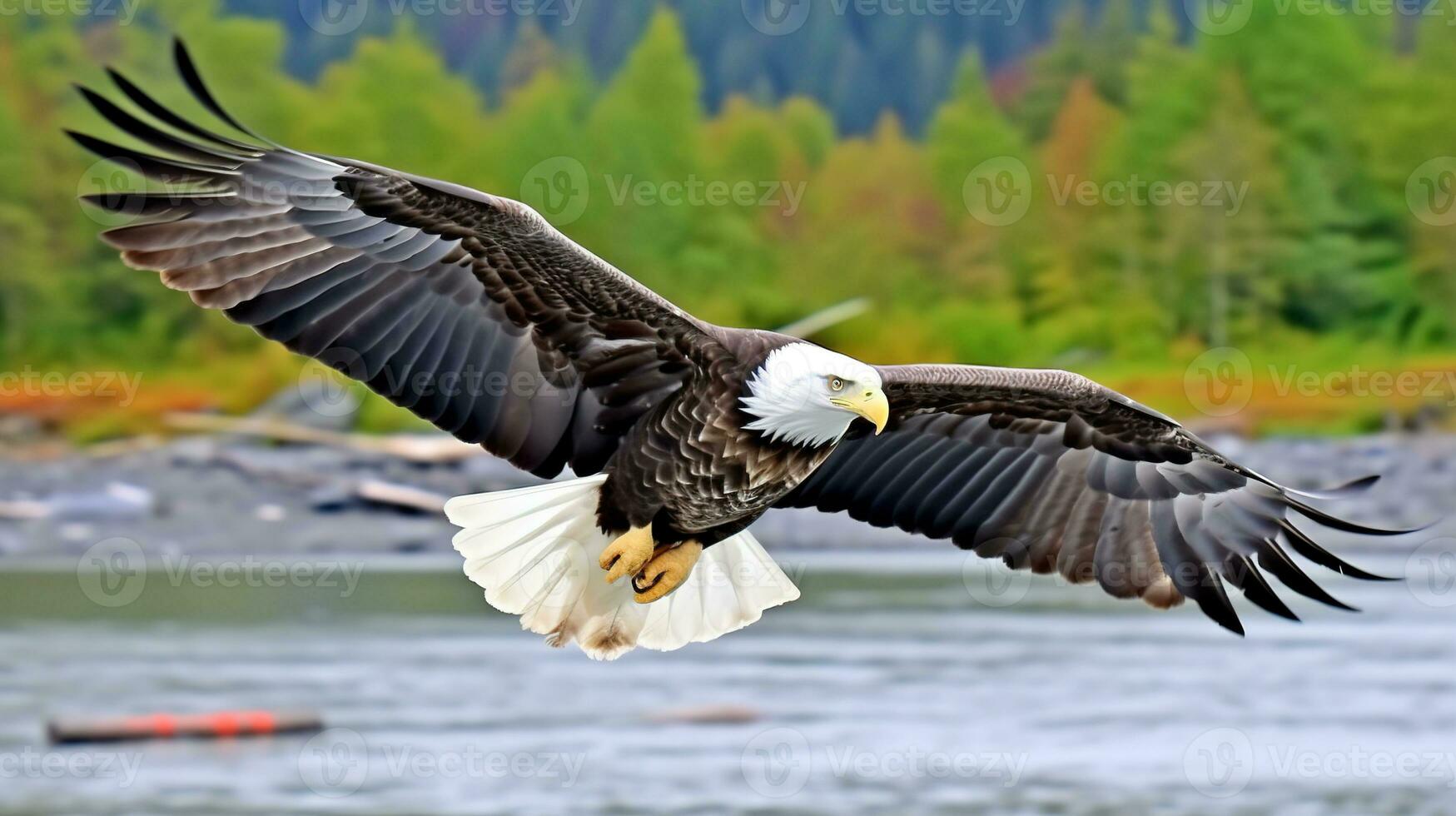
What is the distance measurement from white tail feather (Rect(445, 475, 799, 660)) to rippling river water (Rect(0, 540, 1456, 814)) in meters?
6.12

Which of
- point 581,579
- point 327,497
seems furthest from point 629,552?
point 327,497

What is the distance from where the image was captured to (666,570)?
23.4 feet

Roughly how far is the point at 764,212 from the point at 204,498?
18841 mm

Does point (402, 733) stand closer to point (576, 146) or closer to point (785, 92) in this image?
point (576, 146)

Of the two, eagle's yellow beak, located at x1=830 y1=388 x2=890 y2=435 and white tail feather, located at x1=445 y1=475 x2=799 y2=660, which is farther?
white tail feather, located at x1=445 y1=475 x2=799 y2=660

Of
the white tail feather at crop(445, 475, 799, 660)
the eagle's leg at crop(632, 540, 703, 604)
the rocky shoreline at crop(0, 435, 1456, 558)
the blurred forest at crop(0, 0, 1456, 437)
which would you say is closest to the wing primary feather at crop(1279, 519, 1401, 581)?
the white tail feather at crop(445, 475, 799, 660)

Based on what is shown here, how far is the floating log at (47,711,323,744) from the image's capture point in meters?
14.5

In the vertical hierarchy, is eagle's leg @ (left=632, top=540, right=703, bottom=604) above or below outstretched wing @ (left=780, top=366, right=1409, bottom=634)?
below

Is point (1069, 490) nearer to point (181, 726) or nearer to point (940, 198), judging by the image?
point (181, 726)

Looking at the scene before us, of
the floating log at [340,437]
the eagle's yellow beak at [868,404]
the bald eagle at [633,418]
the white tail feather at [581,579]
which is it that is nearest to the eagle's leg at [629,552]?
the bald eagle at [633,418]

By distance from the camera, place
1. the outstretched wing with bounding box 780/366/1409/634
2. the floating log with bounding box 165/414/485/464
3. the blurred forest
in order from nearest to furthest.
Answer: the outstretched wing with bounding box 780/366/1409/634 → the floating log with bounding box 165/414/485/464 → the blurred forest

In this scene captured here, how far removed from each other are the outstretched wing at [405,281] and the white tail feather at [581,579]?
0.38 metres

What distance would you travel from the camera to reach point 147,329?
1439 inches

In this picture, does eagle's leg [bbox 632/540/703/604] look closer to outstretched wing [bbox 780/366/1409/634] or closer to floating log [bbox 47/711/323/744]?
outstretched wing [bbox 780/366/1409/634]
